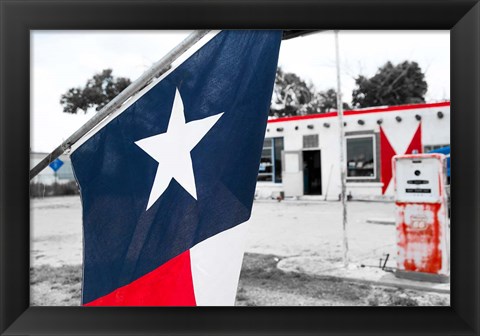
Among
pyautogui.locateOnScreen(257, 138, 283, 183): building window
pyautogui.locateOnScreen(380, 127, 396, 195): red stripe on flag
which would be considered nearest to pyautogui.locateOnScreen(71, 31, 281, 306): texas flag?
pyautogui.locateOnScreen(380, 127, 396, 195): red stripe on flag

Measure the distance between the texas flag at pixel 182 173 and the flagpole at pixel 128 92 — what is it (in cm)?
9

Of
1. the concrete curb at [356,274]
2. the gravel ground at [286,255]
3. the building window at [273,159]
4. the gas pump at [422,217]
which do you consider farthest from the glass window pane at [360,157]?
the gas pump at [422,217]

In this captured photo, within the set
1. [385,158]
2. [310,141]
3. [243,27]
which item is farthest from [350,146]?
[243,27]

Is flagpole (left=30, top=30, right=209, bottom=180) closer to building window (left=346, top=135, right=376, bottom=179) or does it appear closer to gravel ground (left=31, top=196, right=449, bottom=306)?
gravel ground (left=31, top=196, right=449, bottom=306)

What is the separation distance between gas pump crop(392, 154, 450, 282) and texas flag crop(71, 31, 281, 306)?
3.39m

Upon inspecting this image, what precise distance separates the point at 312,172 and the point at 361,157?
2.89 meters

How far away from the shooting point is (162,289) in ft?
7.64

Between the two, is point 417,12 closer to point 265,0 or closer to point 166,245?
point 265,0

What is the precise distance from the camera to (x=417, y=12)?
1919 mm

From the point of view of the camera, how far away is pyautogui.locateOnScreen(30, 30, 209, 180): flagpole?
2066 mm

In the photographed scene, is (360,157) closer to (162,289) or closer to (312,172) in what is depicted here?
(312,172)

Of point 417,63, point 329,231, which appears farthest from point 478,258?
point 417,63

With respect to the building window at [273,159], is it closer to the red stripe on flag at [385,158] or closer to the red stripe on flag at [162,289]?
the red stripe on flag at [385,158]

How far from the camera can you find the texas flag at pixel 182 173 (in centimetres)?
225
